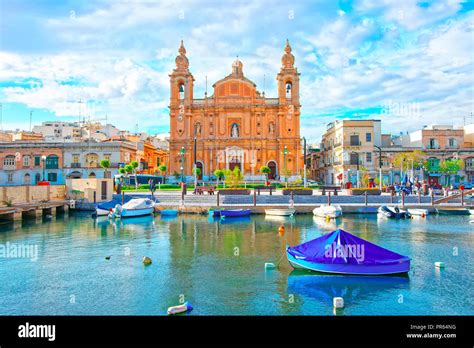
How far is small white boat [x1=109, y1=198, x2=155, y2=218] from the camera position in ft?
114

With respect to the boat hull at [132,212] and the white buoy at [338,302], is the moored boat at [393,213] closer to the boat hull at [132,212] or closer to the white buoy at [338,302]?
the boat hull at [132,212]

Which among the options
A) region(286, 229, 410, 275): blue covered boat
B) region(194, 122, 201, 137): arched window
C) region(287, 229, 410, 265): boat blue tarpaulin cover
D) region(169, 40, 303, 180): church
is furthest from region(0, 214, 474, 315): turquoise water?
region(194, 122, 201, 137): arched window

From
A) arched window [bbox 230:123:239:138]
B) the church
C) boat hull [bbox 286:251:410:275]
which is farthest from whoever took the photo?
arched window [bbox 230:123:239:138]

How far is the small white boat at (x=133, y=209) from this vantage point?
114 feet

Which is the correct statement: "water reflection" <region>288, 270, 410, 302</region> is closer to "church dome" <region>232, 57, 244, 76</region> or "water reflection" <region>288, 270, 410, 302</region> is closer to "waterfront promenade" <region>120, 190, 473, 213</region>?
"waterfront promenade" <region>120, 190, 473, 213</region>

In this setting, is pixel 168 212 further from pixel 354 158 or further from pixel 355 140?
pixel 355 140

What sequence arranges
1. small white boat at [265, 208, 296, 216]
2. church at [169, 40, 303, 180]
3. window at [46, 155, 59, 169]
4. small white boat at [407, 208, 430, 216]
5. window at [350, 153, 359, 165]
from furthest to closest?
church at [169, 40, 303, 180]
window at [46, 155, 59, 169]
window at [350, 153, 359, 165]
small white boat at [265, 208, 296, 216]
small white boat at [407, 208, 430, 216]

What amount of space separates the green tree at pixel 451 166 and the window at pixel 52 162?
182 feet

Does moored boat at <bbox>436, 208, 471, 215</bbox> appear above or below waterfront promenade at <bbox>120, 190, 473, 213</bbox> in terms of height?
below

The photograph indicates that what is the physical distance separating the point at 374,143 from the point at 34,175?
5126 centimetres

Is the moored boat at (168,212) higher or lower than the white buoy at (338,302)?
higher

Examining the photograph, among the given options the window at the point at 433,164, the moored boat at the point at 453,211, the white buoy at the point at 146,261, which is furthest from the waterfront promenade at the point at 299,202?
the window at the point at 433,164

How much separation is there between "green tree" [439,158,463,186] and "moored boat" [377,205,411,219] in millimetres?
25268
